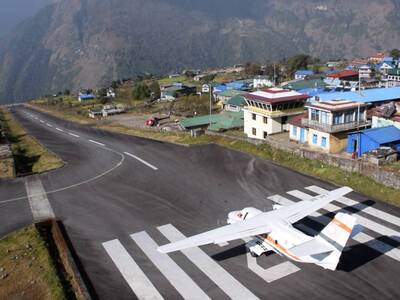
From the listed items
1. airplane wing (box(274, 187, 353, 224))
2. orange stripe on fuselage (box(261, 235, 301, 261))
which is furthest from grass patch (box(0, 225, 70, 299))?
airplane wing (box(274, 187, 353, 224))

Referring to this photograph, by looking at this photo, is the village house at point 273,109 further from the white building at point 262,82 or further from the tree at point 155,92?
the tree at point 155,92

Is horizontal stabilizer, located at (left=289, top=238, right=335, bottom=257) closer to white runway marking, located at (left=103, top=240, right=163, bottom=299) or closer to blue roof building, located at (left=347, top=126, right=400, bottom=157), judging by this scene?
white runway marking, located at (left=103, top=240, right=163, bottom=299)

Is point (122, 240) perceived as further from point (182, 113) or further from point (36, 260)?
point (182, 113)

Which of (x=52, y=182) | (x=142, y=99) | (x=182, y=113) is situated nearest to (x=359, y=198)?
(x=52, y=182)

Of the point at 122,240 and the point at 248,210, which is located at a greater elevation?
the point at 248,210

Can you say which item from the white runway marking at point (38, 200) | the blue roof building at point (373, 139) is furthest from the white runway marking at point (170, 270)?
the blue roof building at point (373, 139)

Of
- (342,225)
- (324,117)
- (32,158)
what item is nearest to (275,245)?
(342,225)

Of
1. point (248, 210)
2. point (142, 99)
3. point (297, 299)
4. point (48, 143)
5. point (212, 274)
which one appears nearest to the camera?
point (297, 299)
